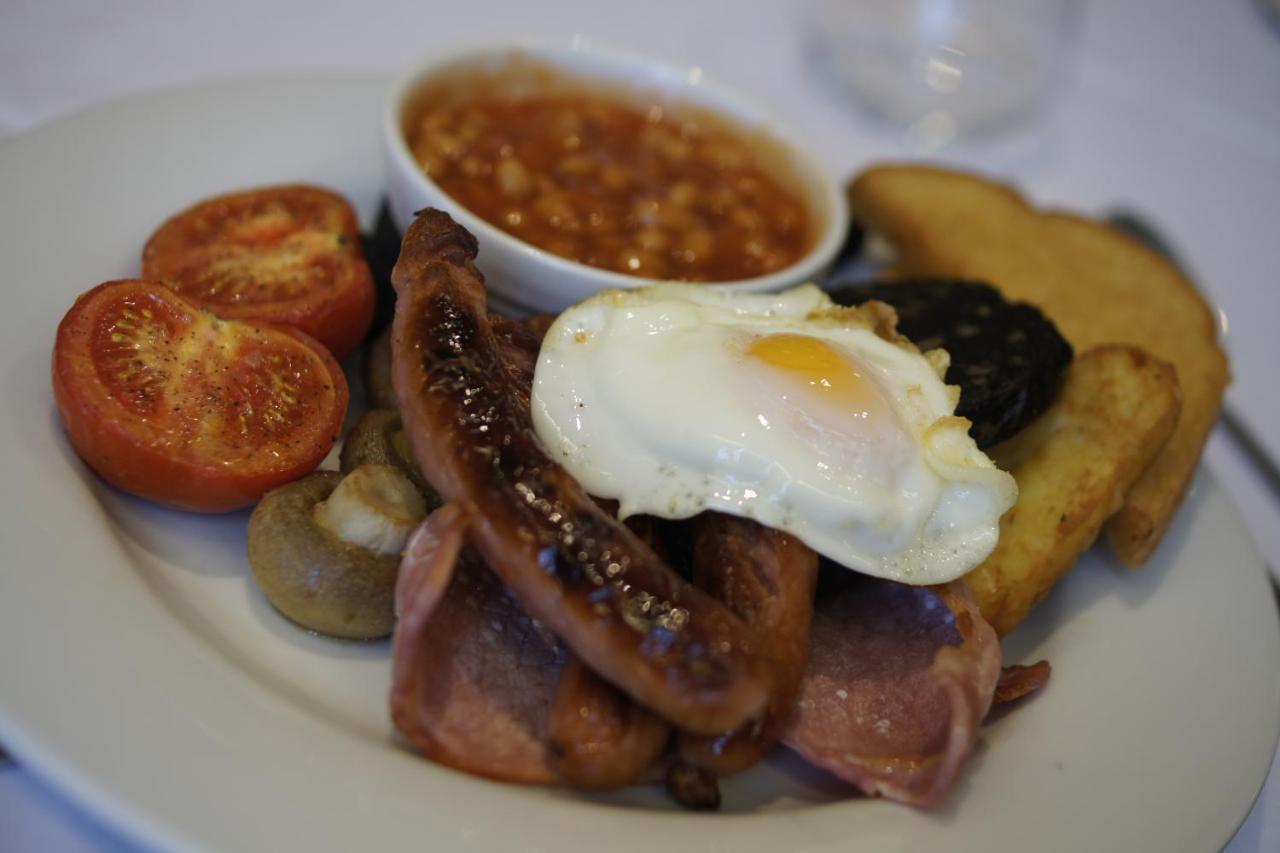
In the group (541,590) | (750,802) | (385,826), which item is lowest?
(750,802)

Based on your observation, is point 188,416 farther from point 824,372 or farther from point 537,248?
point 824,372

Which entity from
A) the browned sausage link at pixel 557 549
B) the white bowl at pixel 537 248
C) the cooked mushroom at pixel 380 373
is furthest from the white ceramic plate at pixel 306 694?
the white bowl at pixel 537 248

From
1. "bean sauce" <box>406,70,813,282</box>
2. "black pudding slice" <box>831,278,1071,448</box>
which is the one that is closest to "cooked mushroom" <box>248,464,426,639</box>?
"bean sauce" <box>406,70,813,282</box>

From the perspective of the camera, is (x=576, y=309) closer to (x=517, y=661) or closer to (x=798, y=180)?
(x=517, y=661)

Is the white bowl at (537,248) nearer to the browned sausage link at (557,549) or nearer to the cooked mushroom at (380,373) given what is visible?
the cooked mushroom at (380,373)

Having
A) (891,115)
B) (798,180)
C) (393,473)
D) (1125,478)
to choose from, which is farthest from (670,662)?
(891,115)

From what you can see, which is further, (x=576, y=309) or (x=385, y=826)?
(x=576, y=309)

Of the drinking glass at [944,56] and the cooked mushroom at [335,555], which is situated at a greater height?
the drinking glass at [944,56]
